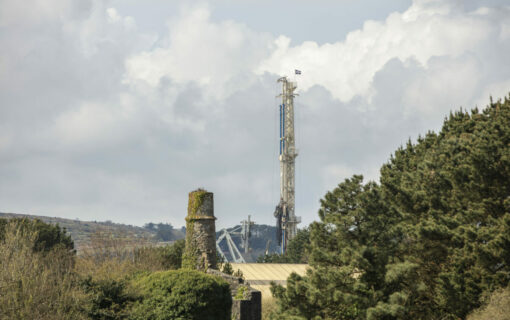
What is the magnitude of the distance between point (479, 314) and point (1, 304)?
1916 centimetres

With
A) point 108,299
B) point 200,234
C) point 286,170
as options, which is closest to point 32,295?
point 108,299

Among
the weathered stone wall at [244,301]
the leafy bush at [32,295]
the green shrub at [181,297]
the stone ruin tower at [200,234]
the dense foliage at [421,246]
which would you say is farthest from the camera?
the stone ruin tower at [200,234]

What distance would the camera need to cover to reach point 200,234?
131ft

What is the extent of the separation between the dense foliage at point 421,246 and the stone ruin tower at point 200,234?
9691 mm

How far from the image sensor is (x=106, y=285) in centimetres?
2884

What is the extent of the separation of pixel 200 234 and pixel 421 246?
14902mm

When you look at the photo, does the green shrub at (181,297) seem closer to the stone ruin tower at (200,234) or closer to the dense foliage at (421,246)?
the dense foliage at (421,246)

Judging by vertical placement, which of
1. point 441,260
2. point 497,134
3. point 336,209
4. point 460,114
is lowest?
point 441,260

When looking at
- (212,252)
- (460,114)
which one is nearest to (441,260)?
(460,114)

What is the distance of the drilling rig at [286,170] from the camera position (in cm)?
9306

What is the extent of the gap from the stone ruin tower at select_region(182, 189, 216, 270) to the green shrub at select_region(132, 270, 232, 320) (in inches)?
351

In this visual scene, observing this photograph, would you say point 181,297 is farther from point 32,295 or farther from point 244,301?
point 244,301

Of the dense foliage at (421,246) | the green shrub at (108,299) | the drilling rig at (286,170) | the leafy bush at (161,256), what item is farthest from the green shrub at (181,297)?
the drilling rig at (286,170)

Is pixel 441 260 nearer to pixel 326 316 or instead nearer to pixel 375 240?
pixel 375 240
